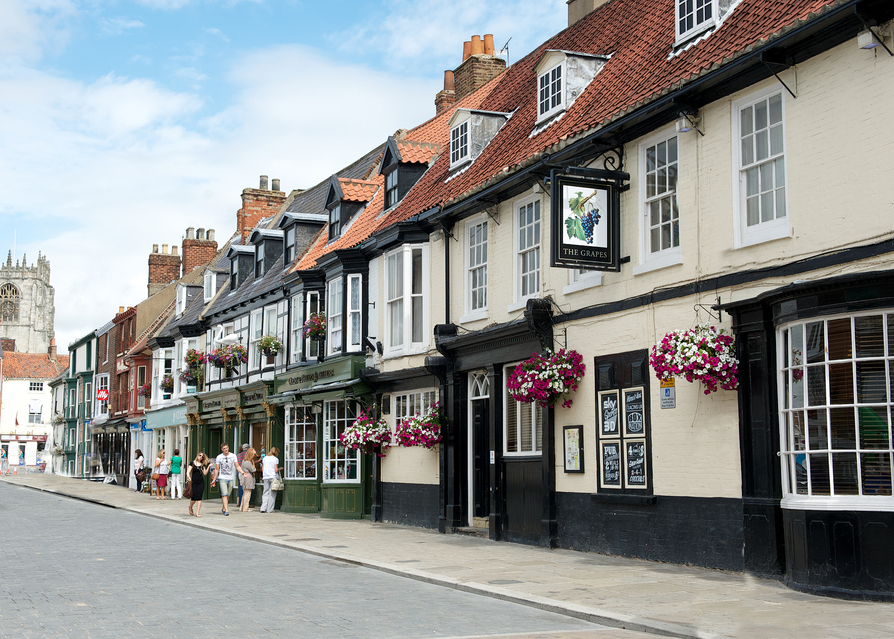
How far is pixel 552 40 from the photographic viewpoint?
71.8ft

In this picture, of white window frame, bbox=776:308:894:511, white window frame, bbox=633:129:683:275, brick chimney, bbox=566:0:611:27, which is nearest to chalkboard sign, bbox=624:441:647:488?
white window frame, bbox=633:129:683:275

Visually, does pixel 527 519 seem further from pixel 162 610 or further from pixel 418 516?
pixel 162 610

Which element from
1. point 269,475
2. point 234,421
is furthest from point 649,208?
point 234,421

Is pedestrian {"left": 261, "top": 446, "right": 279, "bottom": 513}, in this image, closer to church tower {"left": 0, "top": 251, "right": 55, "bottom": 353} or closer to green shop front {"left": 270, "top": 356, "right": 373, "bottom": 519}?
green shop front {"left": 270, "top": 356, "right": 373, "bottom": 519}

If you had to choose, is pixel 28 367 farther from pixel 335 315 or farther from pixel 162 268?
pixel 335 315

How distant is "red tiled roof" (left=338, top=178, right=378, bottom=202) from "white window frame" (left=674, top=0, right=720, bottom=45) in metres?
13.5

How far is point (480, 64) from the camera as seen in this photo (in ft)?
88.2

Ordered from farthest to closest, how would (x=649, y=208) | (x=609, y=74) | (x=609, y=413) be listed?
(x=609, y=74)
(x=609, y=413)
(x=649, y=208)

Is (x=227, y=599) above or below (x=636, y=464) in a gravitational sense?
below

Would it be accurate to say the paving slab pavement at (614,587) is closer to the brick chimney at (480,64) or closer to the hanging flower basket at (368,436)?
the hanging flower basket at (368,436)

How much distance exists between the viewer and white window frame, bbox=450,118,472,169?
2022cm

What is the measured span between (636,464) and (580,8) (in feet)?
41.6

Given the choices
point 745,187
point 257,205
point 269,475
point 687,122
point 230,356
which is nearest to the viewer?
point 745,187

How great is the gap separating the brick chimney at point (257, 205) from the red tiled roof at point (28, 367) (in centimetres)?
7461
